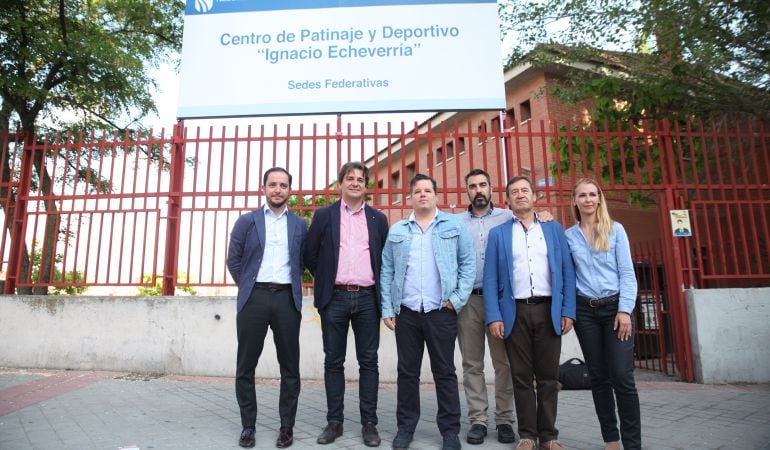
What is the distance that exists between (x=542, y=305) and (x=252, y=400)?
2.06m

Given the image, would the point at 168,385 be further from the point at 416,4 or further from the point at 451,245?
the point at 416,4

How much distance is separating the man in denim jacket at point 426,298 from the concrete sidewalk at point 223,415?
274 millimetres

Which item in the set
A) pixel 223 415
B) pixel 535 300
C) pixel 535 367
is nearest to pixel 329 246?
pixel 535 300

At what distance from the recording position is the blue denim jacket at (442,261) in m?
3.18

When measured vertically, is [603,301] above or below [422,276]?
below

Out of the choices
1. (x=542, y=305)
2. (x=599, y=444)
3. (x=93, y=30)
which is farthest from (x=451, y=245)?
(x=93, y=30)

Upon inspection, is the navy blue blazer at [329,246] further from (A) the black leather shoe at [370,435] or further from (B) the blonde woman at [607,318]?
(B) the blonde woman at [607,318]

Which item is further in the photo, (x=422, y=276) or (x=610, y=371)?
(x=422, y=276)

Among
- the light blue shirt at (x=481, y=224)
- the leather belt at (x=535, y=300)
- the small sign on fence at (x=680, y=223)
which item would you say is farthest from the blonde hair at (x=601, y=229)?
the small sign on fence at (x=680, y=223)

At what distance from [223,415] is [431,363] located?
191 centimetres

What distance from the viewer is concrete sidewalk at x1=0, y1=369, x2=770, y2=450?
3.28m

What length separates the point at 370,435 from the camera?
10.5 feet

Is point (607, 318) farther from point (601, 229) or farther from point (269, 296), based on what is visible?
point (269, 296)

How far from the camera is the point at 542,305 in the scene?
10.2 feet
